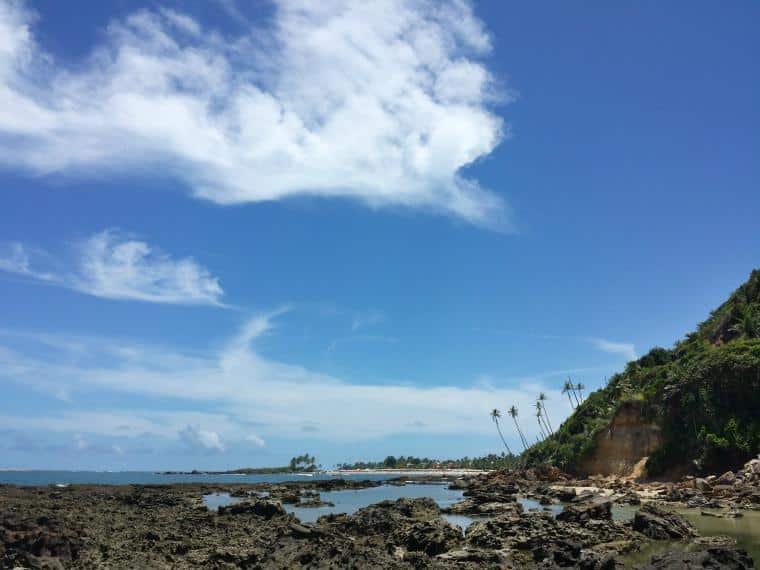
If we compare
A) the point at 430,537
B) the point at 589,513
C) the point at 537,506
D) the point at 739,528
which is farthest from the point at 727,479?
the point at 430,537

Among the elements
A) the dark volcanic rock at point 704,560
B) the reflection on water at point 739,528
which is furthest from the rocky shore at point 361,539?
the reflection on water at point 739,528

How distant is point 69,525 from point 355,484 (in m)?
79.1

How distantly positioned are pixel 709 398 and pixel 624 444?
656 inches

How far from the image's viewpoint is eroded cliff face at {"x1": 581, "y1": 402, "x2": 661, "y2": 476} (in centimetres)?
7025

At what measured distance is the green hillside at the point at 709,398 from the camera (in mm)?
56250

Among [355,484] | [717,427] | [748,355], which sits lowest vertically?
[355,484]

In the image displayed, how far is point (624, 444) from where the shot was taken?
74000 mm

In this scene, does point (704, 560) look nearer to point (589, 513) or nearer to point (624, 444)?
point (589, 513)

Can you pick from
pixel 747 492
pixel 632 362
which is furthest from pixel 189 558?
pixel 632 362

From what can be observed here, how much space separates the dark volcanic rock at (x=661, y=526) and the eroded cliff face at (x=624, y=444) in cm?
4017

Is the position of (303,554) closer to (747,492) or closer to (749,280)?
(747,492)

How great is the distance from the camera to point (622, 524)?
32.6 m

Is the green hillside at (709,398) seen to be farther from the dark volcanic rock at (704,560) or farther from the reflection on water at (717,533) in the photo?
the dark volcanic rock at (704,560)

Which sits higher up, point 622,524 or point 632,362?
point 632,362
